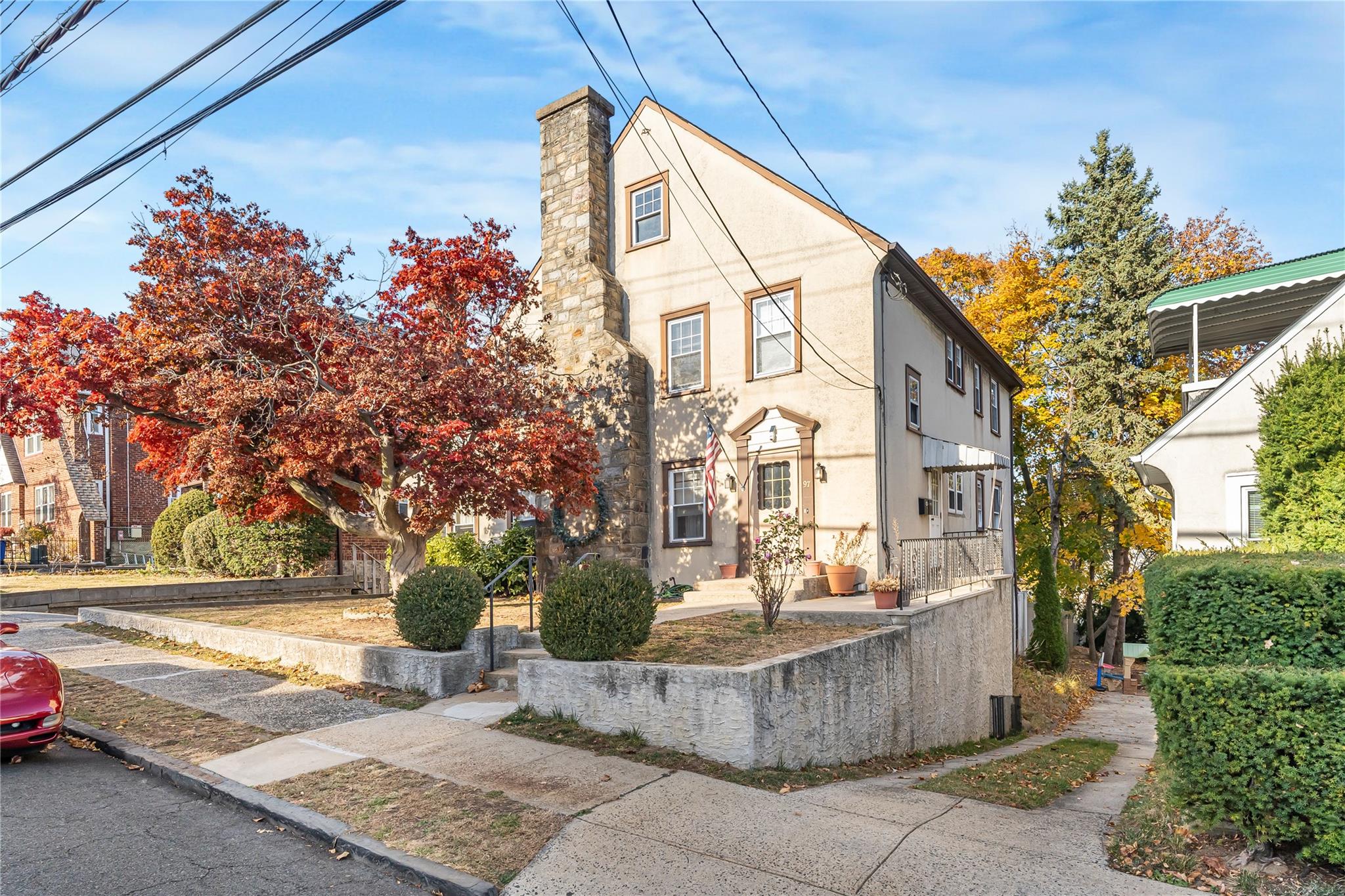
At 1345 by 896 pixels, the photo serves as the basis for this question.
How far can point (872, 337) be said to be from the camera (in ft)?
49.3

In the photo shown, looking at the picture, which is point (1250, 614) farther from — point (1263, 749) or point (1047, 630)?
point (1047, 630)

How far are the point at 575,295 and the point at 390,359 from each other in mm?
6860

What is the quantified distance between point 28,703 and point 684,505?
11758 mm

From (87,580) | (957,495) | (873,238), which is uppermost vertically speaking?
(873,238)

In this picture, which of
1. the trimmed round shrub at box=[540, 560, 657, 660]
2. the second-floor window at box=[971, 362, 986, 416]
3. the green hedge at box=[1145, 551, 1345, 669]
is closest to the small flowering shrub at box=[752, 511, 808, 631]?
the trimmed round shrub at box=[540, 560, 657, 660]

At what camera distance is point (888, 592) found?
38.5 ft

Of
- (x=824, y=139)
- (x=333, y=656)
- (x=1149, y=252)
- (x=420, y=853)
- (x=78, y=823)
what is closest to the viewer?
(x=420, y=853)

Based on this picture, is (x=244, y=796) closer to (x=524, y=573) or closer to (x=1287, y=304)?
(x=524, y=573)

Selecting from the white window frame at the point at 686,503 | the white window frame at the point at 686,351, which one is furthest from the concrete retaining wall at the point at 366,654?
Answer: the white window frame at the point at 686,351

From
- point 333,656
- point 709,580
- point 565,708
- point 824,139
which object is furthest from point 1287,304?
point 333,656

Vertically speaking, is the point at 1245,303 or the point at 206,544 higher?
the point at 1245,303

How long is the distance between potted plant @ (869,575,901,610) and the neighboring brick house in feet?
88.6

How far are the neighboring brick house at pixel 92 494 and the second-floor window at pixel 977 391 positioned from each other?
2722cm

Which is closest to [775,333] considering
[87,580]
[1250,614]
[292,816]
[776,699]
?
[776,699]
